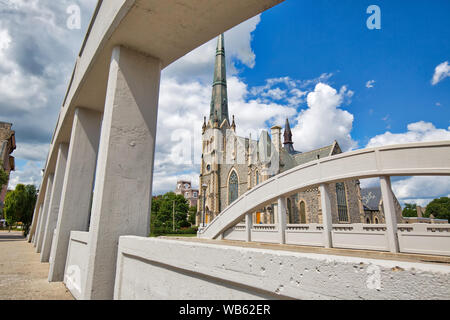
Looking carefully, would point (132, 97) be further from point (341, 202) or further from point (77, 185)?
point (341, 202)

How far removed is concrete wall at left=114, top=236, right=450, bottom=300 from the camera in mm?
801

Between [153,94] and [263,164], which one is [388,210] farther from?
[263,164]

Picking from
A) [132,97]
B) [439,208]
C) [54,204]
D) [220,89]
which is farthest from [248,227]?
[439,208]

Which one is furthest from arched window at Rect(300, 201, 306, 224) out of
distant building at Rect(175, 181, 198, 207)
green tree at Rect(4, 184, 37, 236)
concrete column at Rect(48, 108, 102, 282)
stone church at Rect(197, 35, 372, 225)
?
distant building at Rect(175, 181, 198, 207)

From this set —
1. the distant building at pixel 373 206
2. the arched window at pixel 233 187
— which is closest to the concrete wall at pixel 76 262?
the arched window at pixel 233 187

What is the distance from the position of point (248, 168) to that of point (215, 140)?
9.58 meters

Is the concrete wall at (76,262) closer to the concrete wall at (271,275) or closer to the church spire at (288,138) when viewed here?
the concrete wall at (271,275)

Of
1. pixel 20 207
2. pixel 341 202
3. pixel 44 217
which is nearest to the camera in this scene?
pixel 44 217

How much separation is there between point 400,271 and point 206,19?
2.74 meters

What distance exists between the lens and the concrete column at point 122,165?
2533 mm

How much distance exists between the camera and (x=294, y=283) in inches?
40.9

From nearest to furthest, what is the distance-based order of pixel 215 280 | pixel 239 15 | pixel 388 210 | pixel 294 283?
pixel 294 283 < pixel 215 280 < pixel 239 15 < pixel 388 210

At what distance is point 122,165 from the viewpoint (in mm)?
2771
